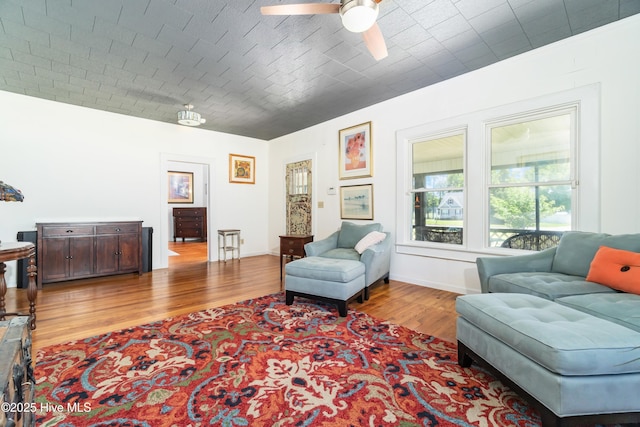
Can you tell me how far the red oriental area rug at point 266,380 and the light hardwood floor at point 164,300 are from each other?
31 cm

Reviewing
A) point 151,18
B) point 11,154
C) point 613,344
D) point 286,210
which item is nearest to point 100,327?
point 151,18

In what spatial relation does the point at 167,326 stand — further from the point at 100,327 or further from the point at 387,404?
the point at 387,404

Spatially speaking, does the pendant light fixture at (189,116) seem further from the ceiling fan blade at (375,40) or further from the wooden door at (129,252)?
the ceiling fan blade at (375,40)

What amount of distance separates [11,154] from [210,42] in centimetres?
355

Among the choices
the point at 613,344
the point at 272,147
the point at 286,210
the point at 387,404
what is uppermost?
the point at 272,147

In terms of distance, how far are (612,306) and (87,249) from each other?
568 centimetres

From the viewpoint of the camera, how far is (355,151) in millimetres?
4609

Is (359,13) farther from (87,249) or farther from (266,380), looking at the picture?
(87,249)

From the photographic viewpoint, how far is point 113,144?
4.55 metres

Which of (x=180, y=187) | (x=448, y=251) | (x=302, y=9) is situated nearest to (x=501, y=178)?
(x=448, y=251)

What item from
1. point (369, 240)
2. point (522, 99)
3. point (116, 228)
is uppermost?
point (522, 99)

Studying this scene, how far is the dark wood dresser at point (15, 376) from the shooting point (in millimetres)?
587

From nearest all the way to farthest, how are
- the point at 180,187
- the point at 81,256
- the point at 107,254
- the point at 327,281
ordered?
the point at 327,281, the point at 81,256, the point at 107,254, the point at 180,187

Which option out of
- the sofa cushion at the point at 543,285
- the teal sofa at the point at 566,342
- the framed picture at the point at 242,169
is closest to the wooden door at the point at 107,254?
the framed picture at the point at 242,169
